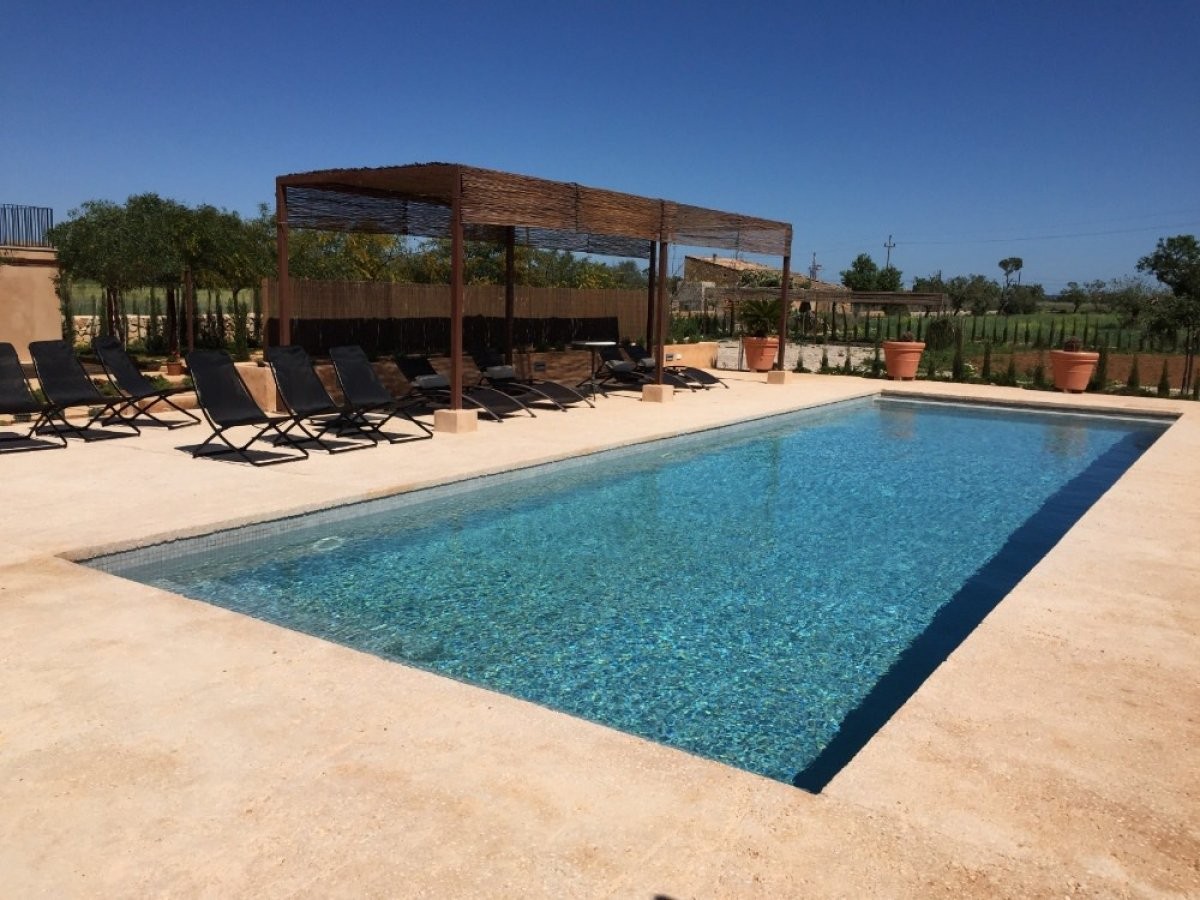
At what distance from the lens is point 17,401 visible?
357 inches

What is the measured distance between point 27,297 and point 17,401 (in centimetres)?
962

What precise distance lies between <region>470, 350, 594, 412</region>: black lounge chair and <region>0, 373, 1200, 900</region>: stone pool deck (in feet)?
26.8

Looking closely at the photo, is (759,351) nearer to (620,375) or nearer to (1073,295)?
(620,375)

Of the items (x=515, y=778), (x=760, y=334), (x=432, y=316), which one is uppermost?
(x=432, y=316)

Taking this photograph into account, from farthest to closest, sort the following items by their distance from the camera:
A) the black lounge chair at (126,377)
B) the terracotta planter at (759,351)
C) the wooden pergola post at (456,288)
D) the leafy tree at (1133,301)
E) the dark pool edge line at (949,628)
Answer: the leafy tree at (1133,301), the terracotta planter at (759,351), the black lounge chair at (126,377), the wooden pergola post at (456,288), the dark pool edge line at (949,628)

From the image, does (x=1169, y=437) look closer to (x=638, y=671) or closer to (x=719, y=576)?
(x=719, y=576)

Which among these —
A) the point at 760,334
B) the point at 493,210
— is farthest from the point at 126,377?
the point at 760,334

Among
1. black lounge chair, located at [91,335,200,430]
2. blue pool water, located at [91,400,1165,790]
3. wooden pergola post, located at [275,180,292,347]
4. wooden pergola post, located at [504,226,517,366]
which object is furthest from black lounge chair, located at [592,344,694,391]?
black lounge chair, located at [91,335,200,430]

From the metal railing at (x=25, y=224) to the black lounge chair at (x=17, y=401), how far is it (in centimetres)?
952

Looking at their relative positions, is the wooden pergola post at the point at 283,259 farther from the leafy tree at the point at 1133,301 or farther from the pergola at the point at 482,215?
the leafy tree at the point at 1133,301

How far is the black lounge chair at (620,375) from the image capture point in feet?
51.7

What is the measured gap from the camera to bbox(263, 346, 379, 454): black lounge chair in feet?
31.1

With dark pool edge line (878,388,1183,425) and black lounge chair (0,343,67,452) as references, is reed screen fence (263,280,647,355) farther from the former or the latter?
dark pool edge line (878,388,1183,425)

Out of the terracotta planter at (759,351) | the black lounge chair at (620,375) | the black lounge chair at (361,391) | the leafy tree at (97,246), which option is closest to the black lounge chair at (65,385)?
the black lounge chair at (361,391)
